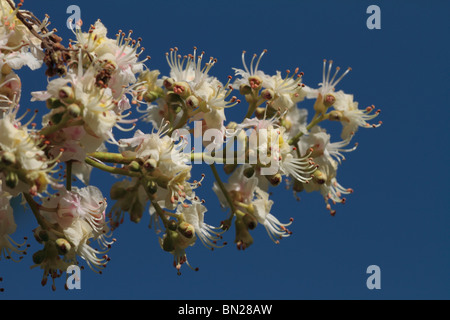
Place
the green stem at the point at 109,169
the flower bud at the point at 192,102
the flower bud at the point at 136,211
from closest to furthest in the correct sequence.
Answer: the green stem at the point at 109,169
the flower bud at the point at 192,102
the flower bud at the point at 136,211

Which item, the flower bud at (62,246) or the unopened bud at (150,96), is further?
the unopened bud at (150,96)

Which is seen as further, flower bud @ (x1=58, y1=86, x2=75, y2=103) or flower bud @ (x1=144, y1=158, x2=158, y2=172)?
flower bud @ (x1=144, y1=158, x2=158, y2=172)

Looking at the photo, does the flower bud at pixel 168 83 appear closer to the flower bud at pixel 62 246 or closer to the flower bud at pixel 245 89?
the flower bud at pixel 245 89


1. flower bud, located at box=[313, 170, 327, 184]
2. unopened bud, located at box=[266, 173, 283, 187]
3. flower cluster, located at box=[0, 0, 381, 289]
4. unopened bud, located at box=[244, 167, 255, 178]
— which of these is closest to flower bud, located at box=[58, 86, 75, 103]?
flower cluster, located at box=[0, 0, 381, 289]

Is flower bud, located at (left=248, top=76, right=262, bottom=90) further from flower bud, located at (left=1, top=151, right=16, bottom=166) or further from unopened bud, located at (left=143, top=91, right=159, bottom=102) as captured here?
flower bud, located at (left=1, top=151, right=16, bottom=166)

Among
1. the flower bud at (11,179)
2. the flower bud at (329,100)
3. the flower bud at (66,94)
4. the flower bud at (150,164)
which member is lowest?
the flower bud at (11,179)

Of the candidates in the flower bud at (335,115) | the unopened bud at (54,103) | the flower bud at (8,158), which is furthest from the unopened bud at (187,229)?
the flower bud at (335,115)

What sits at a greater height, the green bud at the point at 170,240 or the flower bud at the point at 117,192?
the flower bud at the point at 117,192
